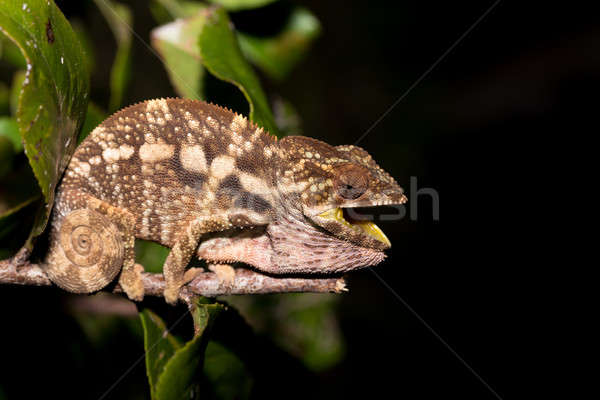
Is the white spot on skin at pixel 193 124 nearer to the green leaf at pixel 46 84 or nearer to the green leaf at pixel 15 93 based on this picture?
the green leaf at pixel 46 84

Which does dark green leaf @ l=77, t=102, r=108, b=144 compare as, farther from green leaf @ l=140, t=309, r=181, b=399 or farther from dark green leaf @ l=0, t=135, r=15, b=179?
green leaf @ l=140, t=309, r=181, b=399

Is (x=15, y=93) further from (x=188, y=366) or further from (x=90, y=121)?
(x=188, y=366)

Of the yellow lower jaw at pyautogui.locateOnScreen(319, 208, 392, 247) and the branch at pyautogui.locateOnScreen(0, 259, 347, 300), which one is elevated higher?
the yellow lower jaw at pyautogui.locateOnScreen(319, 208, 392, 247)

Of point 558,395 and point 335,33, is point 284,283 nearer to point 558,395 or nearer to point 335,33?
point 558,395

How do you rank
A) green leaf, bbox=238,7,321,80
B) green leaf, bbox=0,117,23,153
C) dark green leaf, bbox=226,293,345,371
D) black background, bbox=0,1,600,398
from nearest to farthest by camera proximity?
green leaf, bbox=0,117,23,153
green leaf, bbox=238,7,321,80
dark green leaf, bbox=226,293,345,371
black background, bbox=0,1,600,398

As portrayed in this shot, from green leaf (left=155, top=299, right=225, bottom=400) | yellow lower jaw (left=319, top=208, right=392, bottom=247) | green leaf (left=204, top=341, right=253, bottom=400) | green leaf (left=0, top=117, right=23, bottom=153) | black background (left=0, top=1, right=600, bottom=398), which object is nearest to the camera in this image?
green leaf (left=155, top=299, right=225, bottom=400)

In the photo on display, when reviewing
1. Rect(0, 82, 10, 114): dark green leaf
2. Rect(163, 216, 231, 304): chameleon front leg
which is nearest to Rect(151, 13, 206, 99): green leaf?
Rect(163, 216, 231, 304): chameleon front leg

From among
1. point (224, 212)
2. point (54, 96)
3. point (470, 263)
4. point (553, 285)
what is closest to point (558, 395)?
point (553, 285)
